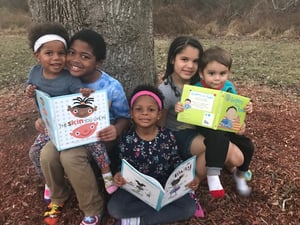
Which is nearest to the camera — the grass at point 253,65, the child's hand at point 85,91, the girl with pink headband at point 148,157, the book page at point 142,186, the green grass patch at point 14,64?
the book page at point 142,186

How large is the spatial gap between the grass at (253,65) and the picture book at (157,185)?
4124 mm

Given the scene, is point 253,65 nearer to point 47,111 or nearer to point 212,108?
point 212,108

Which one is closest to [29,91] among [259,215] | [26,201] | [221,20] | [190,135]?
[26,201]

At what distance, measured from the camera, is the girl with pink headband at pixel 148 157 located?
2680 millimetres

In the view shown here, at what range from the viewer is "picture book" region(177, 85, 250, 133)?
2615 millimetres

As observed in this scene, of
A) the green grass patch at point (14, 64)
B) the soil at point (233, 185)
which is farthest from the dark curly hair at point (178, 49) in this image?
the green grass patch at point (14, 64)

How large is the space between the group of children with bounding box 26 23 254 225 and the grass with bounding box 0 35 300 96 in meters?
3.80

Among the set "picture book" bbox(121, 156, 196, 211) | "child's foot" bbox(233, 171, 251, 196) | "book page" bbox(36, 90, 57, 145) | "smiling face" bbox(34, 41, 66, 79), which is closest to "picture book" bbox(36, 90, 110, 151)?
"book page" bbox(36, 90, 57, 145)

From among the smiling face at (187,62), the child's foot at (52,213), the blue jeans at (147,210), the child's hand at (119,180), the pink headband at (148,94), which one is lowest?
the child's foot at (52,213)

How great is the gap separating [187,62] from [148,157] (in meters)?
0.80

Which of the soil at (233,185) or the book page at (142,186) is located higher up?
the book page at (142,186)

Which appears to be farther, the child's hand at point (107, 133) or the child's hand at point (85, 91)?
the child's hand at point (107, 133)

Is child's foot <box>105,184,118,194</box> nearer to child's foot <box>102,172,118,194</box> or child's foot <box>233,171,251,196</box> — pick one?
child's foot <box>102,172,118,194</box>

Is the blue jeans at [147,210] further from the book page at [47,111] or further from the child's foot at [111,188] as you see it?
the book page at [47,111]
